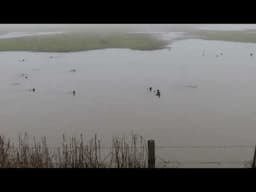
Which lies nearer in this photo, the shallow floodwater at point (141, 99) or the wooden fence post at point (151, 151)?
the wooden fence post at point (151, 151)

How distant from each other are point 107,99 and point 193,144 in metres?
2.89

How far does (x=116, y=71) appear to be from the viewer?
11.0 m

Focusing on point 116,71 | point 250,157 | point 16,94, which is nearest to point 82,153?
point 250,157

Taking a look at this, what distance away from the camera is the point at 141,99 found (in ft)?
27.6

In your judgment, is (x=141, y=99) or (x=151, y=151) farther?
(x=141, y=99)

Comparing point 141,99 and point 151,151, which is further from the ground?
point 141,99

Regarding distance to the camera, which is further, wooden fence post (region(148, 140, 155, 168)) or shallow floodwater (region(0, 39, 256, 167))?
shallow floodwater (region(0, 39, 256, 167))

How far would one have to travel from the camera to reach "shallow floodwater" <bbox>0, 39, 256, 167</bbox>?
647 cm

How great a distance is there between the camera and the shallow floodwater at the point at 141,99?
6.47m
